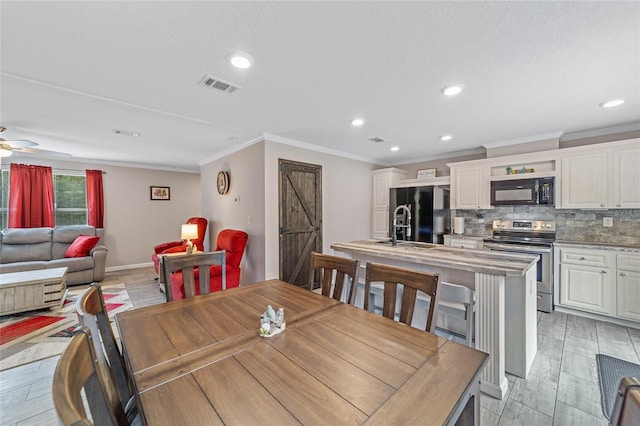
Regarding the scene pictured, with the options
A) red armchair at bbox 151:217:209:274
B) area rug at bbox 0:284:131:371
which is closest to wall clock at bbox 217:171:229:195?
red armchair at bbox 151:217:209:274

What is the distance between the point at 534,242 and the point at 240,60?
13.9ft

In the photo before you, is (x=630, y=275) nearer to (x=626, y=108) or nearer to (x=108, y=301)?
(x=626, y=108)

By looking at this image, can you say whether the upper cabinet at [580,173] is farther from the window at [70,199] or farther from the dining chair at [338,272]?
the window at [70,199]

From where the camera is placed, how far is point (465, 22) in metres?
1.59

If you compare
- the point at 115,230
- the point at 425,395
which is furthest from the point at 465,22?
the point at 115,230

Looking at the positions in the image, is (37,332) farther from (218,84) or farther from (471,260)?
(471,260)

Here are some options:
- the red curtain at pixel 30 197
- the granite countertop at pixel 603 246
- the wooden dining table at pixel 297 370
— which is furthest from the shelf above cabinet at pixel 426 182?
the red curtain at pixel 30 197

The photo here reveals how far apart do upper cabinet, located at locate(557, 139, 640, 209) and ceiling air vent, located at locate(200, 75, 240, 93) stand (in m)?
4.38

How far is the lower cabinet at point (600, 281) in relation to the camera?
3.03 metres

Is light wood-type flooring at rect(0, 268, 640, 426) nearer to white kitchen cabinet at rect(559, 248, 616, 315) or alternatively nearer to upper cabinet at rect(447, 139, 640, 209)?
white kitchen cabinet at rect(559, 248, 616, 315)

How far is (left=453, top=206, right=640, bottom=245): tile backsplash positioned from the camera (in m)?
3.43

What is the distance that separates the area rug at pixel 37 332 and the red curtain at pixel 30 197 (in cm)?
239

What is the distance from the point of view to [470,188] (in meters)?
4.47

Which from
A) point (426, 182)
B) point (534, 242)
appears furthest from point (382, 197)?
point (534, 242)
